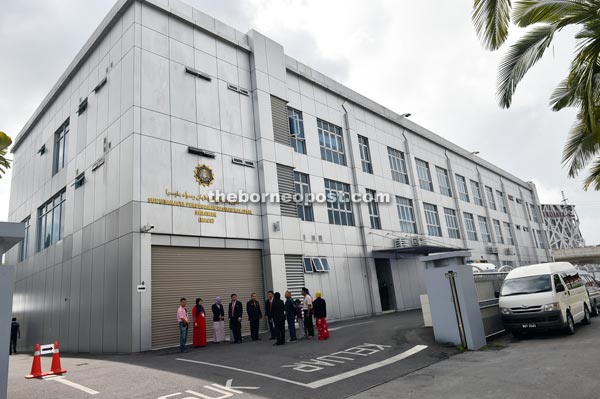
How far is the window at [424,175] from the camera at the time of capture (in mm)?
33188

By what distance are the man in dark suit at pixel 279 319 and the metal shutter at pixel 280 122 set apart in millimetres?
9656

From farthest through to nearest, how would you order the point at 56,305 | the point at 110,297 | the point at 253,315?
the point at 56,305 < the point at 110,297 < the point at 253,315

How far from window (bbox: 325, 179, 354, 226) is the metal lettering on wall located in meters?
7.21

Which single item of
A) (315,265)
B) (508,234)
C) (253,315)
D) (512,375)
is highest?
(508,234)

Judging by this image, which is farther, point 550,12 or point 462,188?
point 462,188

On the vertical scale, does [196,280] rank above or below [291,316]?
above

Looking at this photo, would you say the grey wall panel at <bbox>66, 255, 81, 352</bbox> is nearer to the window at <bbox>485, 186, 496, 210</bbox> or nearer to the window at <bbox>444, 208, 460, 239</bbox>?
the window at <bbox>444, 208, 460, 239</bbox>

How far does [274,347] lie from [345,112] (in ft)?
59.1

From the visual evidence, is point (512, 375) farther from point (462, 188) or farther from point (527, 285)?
point (462, 188)

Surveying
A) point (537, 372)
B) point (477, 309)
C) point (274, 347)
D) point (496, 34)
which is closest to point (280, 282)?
point (274, 347)

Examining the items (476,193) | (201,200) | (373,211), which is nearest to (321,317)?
(201,200)

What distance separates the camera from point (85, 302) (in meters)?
17.1

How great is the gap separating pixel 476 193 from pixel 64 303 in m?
38.1

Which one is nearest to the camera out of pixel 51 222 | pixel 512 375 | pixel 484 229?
pixel 512 375
